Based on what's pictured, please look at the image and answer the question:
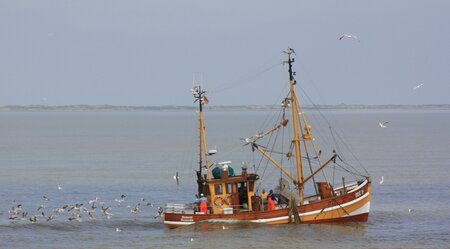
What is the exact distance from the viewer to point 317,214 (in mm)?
51031

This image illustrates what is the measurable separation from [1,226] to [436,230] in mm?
23949

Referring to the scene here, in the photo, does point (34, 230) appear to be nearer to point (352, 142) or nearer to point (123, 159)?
point (123, 159)

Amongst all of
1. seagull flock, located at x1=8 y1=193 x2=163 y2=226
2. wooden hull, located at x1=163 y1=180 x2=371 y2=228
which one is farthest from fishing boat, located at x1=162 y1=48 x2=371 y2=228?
seagull flock, located at x1=8 y1=193 x2=163 y2=226

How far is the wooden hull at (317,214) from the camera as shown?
165 ft

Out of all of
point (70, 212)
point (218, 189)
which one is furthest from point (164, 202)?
point (218, 189)

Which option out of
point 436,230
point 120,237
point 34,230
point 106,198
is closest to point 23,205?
point 106,198

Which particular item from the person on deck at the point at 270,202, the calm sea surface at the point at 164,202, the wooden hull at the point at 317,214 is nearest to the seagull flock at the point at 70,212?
the calm sea surface at the point at 164,202

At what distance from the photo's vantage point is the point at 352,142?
14850 centimetres

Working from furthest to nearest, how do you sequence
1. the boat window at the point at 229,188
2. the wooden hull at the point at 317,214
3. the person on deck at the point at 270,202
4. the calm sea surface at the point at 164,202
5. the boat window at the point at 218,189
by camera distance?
the boat window at the point at 229,188 → the boat window at the point at 218,189 → the person on deck at the point at 270,202 → the wooden hull at the point at 317,214 → the calm sea surface at the point at 164,202

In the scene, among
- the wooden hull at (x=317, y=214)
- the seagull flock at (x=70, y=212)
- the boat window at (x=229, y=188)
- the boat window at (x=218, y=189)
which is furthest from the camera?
the seagull flock at (x=70, y=212)

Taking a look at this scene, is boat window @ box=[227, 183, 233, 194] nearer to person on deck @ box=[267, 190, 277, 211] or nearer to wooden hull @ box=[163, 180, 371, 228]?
wooden hull @ box=[163, 180, 371, 228]

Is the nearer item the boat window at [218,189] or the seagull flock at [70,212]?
the boat window at [218,189]

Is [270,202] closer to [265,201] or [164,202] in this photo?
[265,201]

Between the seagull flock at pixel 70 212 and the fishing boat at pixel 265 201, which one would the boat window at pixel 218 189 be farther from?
the seagull flock at pixel 70 212
